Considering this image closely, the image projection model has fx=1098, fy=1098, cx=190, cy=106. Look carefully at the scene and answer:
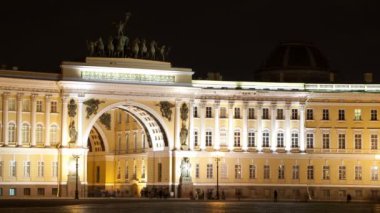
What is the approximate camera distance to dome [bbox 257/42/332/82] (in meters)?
138

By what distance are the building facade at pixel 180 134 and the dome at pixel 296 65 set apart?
43.5 ft

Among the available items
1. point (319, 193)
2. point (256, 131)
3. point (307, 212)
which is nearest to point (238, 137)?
point (256, 131)

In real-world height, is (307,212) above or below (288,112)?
below

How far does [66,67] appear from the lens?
4439 inches

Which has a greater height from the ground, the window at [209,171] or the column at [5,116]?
the column at [5,116]

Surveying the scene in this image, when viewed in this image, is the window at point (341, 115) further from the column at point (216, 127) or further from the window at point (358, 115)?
the column at point (216, 127)

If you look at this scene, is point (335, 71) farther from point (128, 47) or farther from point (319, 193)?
point (128, 47)

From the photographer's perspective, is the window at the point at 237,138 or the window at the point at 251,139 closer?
the window at the point at 237,138

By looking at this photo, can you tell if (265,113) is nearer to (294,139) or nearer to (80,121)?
(294,139)

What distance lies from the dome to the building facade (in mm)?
13263

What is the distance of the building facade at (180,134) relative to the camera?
111500 mm

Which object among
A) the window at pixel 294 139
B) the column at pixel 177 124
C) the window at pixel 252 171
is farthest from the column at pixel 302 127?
the column at pixel 177 124

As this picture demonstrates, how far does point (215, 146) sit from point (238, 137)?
2940 millimetres

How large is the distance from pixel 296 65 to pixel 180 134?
86.1 ft
